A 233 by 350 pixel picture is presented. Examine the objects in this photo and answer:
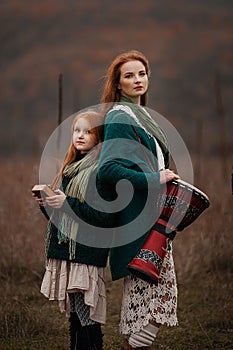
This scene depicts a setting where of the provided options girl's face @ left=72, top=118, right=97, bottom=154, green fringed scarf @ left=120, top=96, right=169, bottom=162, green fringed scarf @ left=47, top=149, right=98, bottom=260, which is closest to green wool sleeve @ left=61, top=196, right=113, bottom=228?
green fringed scarf @ left=47, top=149, right=98, bottom=260

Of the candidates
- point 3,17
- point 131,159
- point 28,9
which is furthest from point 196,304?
point 28,9

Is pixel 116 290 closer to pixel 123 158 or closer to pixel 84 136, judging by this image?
pixel 84 136

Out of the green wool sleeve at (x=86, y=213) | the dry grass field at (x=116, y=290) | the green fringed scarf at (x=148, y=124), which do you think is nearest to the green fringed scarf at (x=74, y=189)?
the green wool sleeve at (x=86, y=213)

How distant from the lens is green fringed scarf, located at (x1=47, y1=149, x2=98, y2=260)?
3.10 m

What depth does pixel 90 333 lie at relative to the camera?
316cm

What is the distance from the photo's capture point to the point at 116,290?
17.1 feet

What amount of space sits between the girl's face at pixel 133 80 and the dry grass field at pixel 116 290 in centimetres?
162

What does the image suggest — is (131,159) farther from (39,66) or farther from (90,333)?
(39,66)

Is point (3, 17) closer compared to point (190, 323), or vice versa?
point (190, 323)

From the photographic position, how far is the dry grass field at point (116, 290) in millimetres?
4059

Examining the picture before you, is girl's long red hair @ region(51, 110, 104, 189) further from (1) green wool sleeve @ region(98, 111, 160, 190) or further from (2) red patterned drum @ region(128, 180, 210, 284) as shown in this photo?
(2) red patterned drum @ region(128, 180, 210, 284)

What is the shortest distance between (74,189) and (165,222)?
0.47m

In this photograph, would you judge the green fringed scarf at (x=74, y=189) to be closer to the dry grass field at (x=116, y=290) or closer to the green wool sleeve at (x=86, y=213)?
the green wool sleeve at (x=86, y=213)

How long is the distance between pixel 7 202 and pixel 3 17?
→ 1494 centimetres
